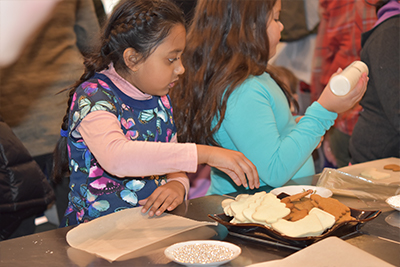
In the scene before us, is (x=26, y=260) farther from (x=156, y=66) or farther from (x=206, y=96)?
(x=206, y=96)

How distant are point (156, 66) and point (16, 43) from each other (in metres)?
1.29

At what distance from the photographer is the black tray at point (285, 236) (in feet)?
2.59

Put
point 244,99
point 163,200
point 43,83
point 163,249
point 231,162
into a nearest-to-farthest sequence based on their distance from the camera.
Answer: point 163,249 < point 231,162 < point 163,200 < point 244,99 < point 43,83

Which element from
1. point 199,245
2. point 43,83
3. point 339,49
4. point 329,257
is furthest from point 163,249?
point 339,49

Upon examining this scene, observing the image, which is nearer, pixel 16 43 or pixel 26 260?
pixel 26 260

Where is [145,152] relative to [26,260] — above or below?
above

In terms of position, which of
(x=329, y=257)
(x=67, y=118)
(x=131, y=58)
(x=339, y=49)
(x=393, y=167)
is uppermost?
(x=131, y=58)

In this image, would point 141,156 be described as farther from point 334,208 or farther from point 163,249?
point 334,208

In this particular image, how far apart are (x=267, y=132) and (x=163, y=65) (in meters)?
0.39

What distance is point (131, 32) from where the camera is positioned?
3.78 feet

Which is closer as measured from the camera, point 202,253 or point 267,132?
point 202,253

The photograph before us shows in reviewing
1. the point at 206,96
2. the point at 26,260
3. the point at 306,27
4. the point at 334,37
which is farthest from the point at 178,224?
the point at 306,27

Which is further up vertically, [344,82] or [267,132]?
[344,82]

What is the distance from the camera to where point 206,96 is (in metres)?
1.38
